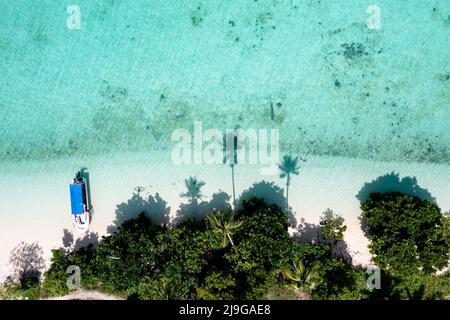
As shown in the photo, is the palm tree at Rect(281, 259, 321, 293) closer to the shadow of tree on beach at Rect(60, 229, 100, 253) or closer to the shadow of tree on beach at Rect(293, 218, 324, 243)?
the shadow of tree on beach at Rect(293, 218, 324, 243)

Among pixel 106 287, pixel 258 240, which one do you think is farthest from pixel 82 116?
pixel 258 240

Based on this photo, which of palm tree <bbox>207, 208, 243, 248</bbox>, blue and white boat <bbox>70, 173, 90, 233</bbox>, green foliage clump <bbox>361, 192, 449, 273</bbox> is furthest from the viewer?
blue and white boat <bbox>70, 173, 90, 233</bbox>

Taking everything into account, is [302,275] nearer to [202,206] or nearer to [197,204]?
[202,206]

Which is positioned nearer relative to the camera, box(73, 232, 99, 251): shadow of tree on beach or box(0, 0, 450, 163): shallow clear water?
box(73, 232, 99, 251): shadow of tree on beach

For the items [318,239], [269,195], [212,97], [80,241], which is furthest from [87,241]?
[318,239]

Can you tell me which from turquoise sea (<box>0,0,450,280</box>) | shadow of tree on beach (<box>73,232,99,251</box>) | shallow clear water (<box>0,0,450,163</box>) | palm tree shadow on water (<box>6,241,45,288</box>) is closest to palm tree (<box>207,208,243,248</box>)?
turquoise sea (<box>0,0,450,280</box>)

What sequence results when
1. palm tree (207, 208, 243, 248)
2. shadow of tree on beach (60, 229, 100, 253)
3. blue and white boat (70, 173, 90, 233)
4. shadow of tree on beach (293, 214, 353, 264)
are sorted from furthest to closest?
shadow of tree on beach (60, 229, 100, 253), shadow of tree on beach (293, 214, 353, 264), blue and white boat (70, 173, 90, 233), palm tree (207, 208, 243, 248)
